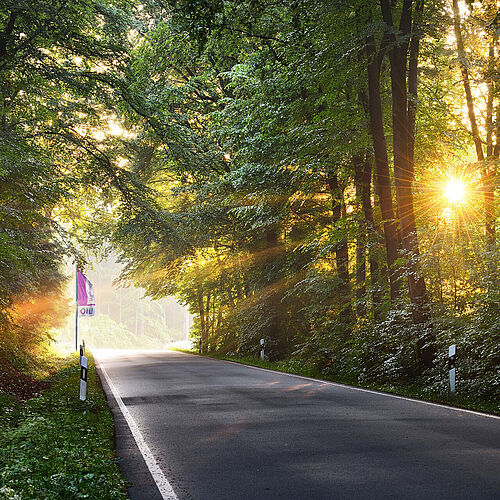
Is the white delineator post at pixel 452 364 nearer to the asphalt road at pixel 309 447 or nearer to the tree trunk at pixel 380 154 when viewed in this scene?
the asphalt road at pixel 309 447

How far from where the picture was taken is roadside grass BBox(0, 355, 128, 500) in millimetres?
5434

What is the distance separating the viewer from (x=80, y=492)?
5461 millimetres

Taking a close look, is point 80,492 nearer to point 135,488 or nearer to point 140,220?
point 135,488

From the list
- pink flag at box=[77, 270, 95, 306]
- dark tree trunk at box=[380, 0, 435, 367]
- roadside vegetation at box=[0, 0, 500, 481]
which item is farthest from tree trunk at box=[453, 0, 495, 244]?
pink flag at box=[77, 270, 95, 306]

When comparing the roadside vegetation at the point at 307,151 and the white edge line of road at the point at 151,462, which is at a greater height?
the roadside vegetation at the point at 307,151

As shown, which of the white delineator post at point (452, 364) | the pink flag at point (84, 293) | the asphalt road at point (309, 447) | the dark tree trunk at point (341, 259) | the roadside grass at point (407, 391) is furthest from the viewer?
the pink flag at point (84, 293)

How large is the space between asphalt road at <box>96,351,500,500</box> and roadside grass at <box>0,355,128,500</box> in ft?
0.95

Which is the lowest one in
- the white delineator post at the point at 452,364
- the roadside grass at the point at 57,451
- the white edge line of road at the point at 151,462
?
the white edge line of road at the point at 151,462

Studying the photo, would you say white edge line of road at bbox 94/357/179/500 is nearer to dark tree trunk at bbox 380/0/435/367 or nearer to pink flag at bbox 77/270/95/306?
dark tree trunk at bbox 380/0/435/367

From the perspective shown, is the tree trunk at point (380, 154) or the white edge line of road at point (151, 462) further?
the tree trunk at point (380, 154)

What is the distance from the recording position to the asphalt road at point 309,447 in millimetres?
5584

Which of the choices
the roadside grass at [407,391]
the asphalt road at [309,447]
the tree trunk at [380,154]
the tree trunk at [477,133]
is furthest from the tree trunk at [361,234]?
the asphalt road at [309,447]

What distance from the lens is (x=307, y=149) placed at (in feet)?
55.8

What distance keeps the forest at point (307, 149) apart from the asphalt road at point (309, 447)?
9.73 ft
